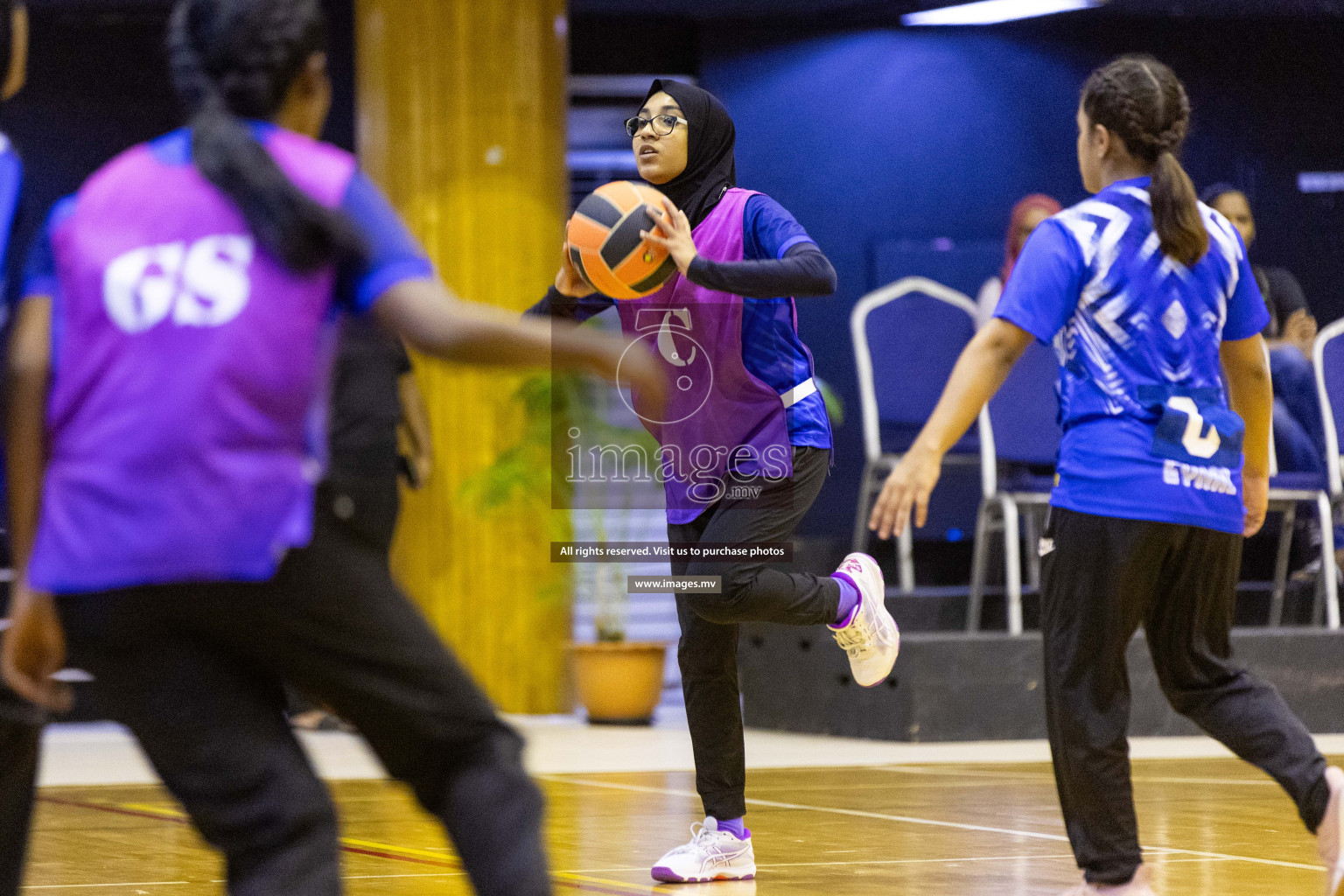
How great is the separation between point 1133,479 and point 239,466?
1.67 m

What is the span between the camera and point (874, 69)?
30.4ft

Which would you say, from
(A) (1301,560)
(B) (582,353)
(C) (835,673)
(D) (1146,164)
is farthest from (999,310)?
(A) (1301,560)

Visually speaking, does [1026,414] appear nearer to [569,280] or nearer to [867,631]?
[867,631]

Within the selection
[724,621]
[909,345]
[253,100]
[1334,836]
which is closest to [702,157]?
[724,621]

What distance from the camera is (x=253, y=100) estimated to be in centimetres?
177

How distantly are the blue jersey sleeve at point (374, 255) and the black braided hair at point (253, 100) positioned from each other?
0.02 m

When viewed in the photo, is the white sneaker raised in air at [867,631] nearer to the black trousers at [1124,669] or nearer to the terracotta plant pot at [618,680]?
the black trousers at [1124,669]

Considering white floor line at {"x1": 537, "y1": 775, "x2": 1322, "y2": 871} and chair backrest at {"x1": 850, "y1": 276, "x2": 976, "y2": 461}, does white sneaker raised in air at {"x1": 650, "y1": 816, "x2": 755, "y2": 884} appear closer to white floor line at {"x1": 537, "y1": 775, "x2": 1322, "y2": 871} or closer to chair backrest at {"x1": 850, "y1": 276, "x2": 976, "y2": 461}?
white floor line at {"x1": 537, "y1": 775, "x2": 1322, "y2": 871}

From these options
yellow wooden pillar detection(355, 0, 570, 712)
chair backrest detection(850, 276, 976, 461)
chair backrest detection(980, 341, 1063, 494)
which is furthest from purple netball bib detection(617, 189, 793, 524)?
yellow wooden pillar detection(355, 0, 570, 712)

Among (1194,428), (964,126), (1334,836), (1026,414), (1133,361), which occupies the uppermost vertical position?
(964,126)

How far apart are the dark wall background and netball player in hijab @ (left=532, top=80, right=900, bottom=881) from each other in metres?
5.09

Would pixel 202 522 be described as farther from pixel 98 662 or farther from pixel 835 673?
pixel 835 673

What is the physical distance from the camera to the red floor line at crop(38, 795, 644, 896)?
129 inches

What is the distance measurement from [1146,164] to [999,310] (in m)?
0.41
